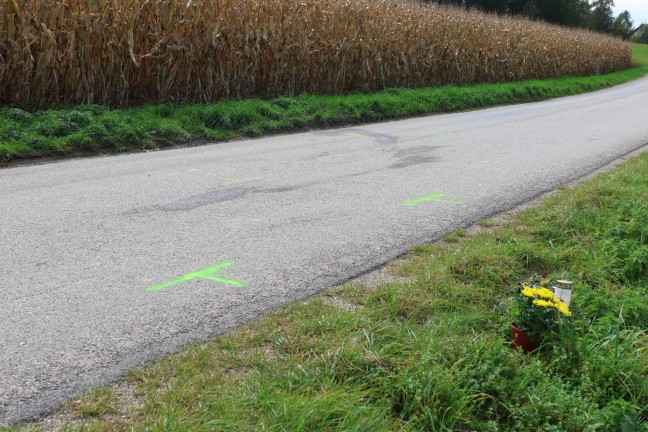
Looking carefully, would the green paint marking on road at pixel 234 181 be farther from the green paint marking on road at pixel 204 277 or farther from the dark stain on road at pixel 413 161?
the green paint marking on road at pixel 204 277

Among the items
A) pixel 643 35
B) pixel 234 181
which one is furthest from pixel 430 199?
pixel 643 35

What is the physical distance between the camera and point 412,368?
3047 mm

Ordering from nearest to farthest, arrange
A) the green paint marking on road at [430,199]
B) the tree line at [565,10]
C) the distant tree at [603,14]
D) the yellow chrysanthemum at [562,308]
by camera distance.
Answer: the yellow chrysanthemum at [562,308] → the green paint marking on road at [430,199] → the tree line at [565,10] → the distant tree at [603,14]

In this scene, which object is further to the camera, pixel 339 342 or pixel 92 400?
pixel 339 342

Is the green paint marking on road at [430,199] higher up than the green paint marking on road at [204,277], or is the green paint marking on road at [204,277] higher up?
the green paint marking on road at [204,277]

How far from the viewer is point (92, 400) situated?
2861 mm

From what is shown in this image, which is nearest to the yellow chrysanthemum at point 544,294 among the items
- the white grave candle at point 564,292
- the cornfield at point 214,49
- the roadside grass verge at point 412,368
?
the white grave candle at point 564,292

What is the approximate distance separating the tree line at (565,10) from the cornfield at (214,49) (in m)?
31.6

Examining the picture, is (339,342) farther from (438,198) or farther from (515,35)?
(515,35)

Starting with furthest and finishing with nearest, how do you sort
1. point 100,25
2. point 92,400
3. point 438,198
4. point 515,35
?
point 515,35, point 100,25, point 438,198, point 92,400

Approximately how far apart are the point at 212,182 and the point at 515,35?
906 inches

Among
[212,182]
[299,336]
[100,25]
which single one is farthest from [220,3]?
[299,336]

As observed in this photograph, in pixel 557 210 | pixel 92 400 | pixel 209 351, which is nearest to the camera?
pixel 92 400

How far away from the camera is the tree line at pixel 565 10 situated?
194 ft
